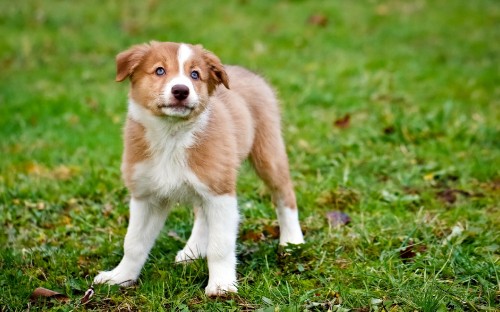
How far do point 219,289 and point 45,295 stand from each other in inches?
40.0

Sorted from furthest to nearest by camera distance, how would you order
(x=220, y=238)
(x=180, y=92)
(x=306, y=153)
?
(x=306, y=153)
(x=220, y=238)
(x=180, y=92)

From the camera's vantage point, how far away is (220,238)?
4.23 meters

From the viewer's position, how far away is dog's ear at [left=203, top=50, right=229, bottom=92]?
165 inches

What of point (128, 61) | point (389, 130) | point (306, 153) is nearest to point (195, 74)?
point (128, 61)

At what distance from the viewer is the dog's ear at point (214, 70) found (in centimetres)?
420

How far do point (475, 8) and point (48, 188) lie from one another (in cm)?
927

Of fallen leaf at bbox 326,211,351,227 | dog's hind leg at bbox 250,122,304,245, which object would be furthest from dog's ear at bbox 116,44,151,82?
fallen leaf at bbox 326,211,351,227

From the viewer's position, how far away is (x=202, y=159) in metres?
4.15

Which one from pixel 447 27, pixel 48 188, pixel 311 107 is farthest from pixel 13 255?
pixel 447 27

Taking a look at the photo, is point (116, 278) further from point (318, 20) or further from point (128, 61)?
point (318, 20)

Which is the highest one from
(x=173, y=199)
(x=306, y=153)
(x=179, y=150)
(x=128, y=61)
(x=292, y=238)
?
(x=128, y=61)

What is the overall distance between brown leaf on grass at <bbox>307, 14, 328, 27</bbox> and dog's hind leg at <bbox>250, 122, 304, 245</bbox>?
23.7 feet

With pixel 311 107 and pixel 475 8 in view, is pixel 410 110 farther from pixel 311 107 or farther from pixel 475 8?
pixel 475 8

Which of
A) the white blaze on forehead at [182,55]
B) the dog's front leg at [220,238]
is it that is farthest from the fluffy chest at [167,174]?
the white blaze on forehead at [182,55]
